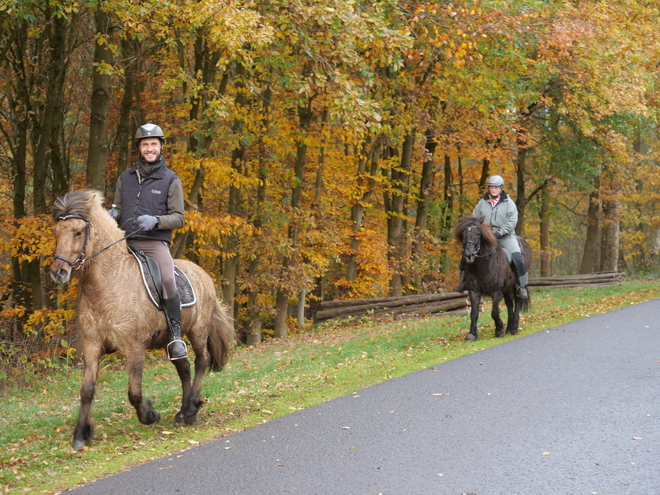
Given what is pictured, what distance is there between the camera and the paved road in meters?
5.34

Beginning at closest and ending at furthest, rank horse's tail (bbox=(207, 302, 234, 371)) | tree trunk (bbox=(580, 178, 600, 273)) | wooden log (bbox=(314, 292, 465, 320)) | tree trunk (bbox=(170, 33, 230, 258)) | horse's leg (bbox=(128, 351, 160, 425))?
horse's leg (bbox=(128, 351, 160, 425)), horse's tail (bbox=(207, 302, 234, 371)), tree trunk (bbox=(170, 33, 230, 258)), wooden log (bbox=(314, 292, 465, 320)), tree trunk (bbox=(580, 178, 600, 273))

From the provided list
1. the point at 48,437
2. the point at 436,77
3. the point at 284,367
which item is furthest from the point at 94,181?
the point at 436,77

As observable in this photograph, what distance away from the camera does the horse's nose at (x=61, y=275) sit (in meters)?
6.21

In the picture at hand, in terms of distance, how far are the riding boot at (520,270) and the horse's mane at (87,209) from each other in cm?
857

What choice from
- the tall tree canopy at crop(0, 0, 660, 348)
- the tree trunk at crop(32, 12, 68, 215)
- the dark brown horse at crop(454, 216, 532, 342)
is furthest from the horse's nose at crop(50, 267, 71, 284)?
the tree trunk at crop(32, 12, 68, 215)

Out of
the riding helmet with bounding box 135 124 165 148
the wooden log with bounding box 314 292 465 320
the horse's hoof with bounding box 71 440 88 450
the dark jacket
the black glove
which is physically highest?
the riding helmet with bounding box 135 124 165 148

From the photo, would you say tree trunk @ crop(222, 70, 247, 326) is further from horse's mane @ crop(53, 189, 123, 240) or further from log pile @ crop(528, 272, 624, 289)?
log pile @ crop(528, 272, 624, 289)

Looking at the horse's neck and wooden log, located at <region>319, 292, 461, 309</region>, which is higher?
the horse's neck

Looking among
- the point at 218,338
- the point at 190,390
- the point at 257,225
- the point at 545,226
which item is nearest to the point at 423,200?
the point at 257,225

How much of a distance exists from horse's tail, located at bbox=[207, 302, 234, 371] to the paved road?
1.46m

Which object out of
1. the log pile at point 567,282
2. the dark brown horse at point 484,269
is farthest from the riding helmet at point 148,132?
the log pile at point 567,282

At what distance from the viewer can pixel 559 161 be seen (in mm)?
28375

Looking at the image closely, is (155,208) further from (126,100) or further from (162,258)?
(126,100)

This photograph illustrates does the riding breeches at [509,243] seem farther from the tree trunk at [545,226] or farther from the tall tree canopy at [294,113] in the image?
the tree trunk at [545,226]
